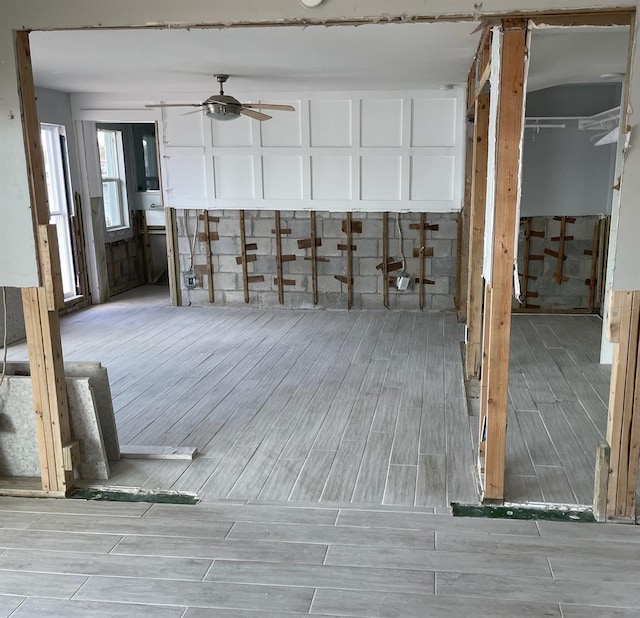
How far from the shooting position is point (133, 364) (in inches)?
234

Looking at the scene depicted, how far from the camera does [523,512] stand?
3188 millimetres

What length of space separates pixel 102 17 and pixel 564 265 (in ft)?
20.7

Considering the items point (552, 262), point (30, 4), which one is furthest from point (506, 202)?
point (552, 262)

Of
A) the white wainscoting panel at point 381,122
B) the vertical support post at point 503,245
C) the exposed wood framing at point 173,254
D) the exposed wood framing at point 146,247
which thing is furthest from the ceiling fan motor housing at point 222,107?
the exposed wood framing at point 146,247

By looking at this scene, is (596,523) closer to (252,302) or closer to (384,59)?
(384,59)

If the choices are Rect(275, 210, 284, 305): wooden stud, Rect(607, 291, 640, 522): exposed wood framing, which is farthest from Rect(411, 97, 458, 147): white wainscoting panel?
Rect(607, 291, 640, 522): exposed wood framing

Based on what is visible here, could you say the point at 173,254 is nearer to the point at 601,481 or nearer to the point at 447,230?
the point at 447,230

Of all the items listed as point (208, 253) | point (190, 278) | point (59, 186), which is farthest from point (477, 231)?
point (59, 186)

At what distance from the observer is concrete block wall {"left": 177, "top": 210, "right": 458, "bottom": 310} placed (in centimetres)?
781

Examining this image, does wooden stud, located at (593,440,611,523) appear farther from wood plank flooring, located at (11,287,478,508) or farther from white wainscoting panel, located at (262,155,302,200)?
white wainscoting panel, located at (262,155,302,200)

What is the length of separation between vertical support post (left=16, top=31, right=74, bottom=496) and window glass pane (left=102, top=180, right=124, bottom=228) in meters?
6.58

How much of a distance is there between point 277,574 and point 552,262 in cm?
609

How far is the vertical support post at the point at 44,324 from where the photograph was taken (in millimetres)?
3070

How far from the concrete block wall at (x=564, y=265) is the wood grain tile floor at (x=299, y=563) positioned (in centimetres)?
507
